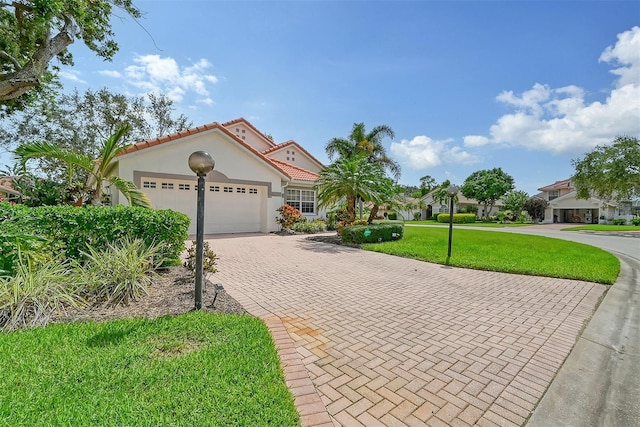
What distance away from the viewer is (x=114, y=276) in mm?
4996

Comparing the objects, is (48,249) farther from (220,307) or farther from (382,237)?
(382,237)

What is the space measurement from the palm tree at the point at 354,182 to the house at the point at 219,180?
12.9 feet

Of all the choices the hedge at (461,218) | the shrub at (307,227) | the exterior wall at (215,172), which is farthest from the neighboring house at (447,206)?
the exterior wall at (215,172)

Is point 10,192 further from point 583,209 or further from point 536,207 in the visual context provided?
point 583,209

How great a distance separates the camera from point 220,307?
15.7 ft

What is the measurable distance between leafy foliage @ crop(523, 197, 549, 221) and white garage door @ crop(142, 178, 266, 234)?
1911 inches

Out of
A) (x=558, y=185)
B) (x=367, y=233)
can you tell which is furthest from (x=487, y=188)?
(x=367, y=233)

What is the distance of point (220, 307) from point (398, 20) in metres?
10.9

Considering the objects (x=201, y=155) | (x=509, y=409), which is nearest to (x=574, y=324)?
(x=509, y=409)

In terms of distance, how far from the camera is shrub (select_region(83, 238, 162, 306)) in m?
4.89

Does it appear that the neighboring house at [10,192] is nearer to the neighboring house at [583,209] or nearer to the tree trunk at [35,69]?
the tree trunk at [35,69]

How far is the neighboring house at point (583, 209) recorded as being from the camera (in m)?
43.4

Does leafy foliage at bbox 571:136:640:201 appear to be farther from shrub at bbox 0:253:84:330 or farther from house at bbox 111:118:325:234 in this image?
shrub at bbox 0:253:84:330

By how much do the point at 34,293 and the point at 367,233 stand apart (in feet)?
35.7
